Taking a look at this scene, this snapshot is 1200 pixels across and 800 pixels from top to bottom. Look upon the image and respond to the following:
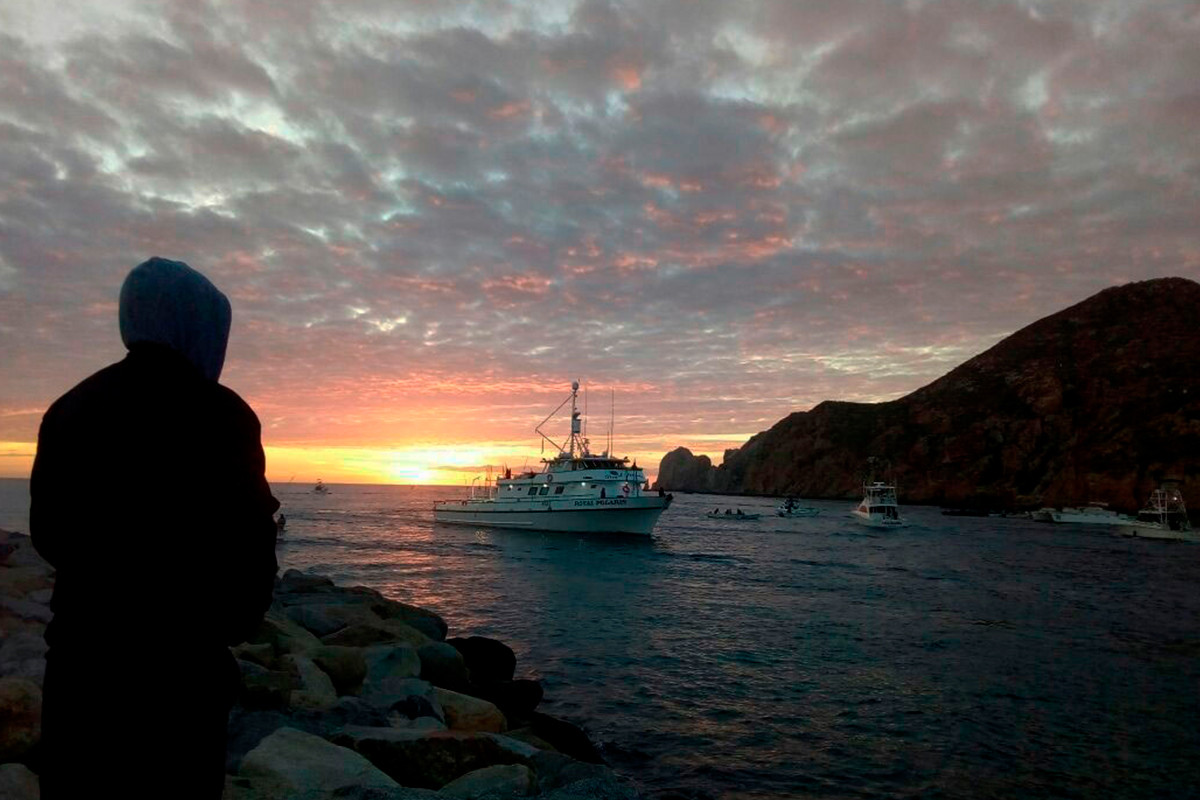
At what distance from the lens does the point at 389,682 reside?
31.9ft

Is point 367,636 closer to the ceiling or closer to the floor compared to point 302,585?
closer to the ceiling

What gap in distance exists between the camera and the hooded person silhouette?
2.02 m

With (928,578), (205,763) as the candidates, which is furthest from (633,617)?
(205,763)

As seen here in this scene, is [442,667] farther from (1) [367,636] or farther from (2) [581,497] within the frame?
(2) [581,497]

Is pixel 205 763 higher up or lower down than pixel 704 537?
higher up

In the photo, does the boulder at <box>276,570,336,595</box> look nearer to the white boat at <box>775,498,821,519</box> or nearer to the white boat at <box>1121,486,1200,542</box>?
the white boat at <box>1121,486,1200,542</box>

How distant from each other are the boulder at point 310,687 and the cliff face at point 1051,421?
100602 mm

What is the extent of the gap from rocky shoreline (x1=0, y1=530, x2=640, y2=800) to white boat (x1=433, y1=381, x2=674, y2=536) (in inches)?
1462

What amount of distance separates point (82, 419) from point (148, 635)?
24.8 inches

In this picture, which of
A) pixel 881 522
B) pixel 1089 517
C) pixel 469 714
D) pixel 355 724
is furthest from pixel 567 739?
pixel 1089 517

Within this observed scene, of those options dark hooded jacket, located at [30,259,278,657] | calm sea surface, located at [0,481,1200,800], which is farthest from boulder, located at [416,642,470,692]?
dark hooded jacket, located at [30,259,278,657]

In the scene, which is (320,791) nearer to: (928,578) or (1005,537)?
(928,578)

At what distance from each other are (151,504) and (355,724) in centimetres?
670

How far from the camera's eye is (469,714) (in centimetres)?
964
